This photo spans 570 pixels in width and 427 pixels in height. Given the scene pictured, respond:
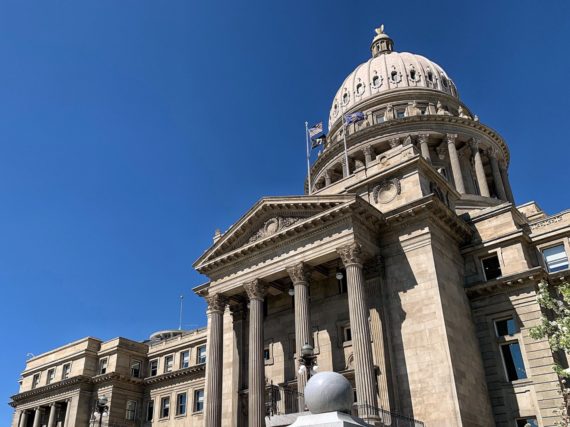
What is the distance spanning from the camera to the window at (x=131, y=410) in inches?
2392

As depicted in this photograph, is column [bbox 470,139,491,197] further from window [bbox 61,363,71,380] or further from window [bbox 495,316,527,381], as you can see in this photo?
window [bbox 61,363,71,380]

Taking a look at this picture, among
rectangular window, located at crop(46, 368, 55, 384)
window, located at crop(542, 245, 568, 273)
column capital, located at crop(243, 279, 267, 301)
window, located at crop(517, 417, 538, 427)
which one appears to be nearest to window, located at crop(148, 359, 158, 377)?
rectangular window, located at crop(46, 368, 55, 384)

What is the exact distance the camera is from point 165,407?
198 feet

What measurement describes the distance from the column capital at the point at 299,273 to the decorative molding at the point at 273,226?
288 centimetres

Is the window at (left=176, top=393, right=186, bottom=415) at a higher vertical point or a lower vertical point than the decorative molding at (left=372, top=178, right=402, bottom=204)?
lower

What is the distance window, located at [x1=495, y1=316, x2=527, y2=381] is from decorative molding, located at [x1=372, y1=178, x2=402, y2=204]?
10115 mm

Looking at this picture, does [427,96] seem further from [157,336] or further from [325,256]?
[157,336]

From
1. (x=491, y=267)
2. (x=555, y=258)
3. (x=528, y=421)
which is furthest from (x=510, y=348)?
(x=555, y=258)

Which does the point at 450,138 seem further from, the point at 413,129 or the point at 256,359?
the point at 256,359

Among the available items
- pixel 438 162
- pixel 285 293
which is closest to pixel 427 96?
pixel 438 162

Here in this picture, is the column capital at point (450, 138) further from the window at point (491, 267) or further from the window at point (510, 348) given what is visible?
the window at point (510, 348)

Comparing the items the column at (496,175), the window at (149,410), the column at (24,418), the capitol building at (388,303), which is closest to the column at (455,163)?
the column at (496,175)

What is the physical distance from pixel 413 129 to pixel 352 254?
34.2m

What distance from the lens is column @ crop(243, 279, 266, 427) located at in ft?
106
